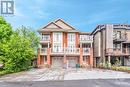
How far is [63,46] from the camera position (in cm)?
5347

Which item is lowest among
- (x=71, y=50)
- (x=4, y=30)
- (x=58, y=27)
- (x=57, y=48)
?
(x=71, y=50)

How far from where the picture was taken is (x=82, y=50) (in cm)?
5134

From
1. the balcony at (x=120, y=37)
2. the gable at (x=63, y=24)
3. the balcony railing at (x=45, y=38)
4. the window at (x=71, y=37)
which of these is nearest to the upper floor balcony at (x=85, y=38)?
the window at (x=71, y=37)

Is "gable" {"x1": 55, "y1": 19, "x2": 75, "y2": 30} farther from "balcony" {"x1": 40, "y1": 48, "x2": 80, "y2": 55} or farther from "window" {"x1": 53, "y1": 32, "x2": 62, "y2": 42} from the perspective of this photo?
"balcony" {"x1": 40, "y1": 48, "x2": 80, "y2": 55}

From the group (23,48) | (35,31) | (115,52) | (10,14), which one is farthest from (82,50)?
(10,14)

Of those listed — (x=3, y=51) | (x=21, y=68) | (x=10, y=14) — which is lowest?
(x=21, y=68)

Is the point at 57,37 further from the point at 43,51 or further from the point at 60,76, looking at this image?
the point at 60,76

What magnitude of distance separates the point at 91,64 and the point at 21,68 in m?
16.3

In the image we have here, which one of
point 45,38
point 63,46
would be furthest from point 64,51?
point 45,38

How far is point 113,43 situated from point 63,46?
10.2 meters

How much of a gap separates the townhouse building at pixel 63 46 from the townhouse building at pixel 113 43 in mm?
2151

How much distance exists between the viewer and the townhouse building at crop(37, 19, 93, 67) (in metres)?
51.1

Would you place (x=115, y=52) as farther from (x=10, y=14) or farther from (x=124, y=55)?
(x=10, y=14)

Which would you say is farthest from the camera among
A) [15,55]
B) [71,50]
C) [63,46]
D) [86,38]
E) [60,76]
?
[63,46]
